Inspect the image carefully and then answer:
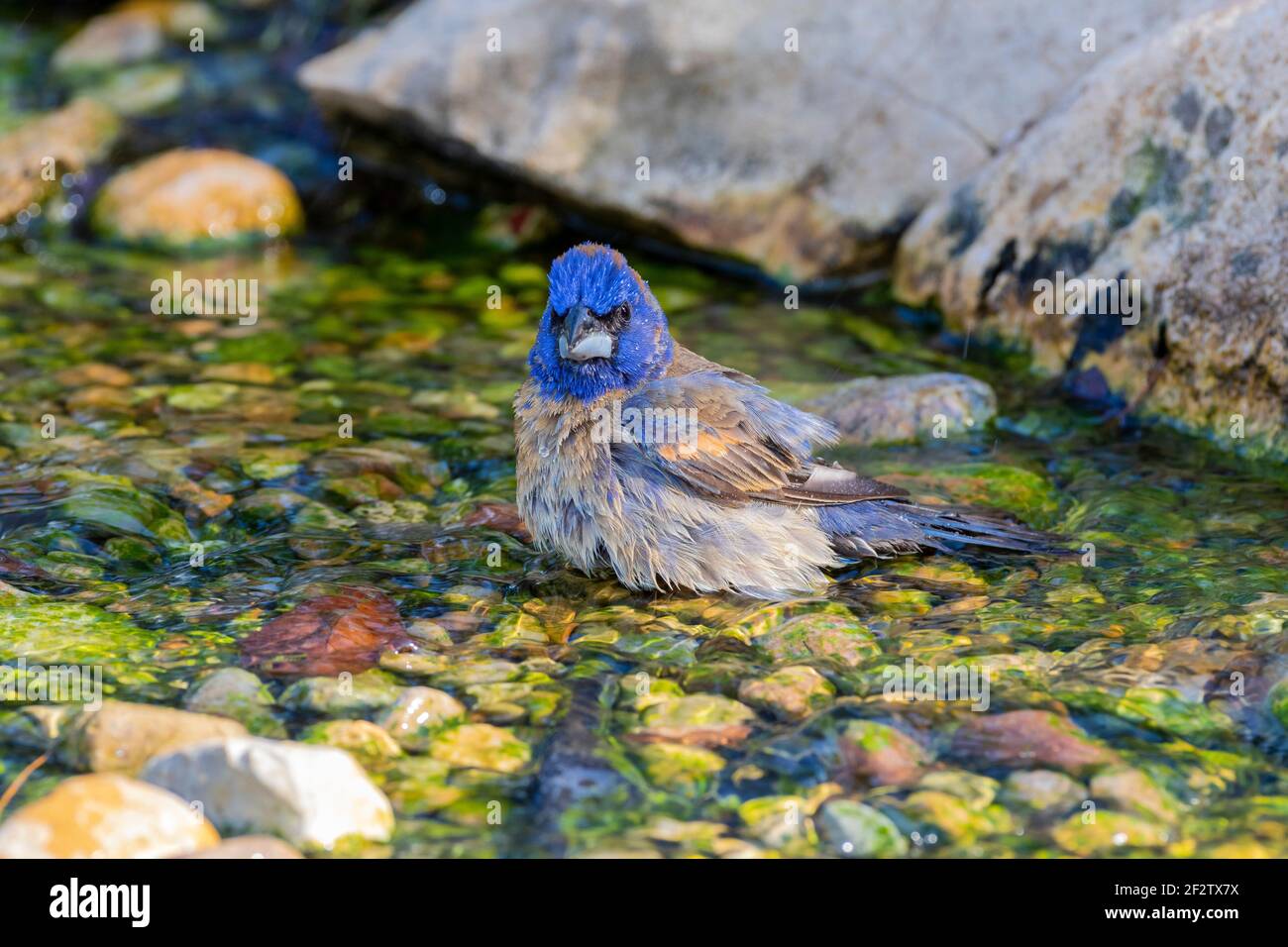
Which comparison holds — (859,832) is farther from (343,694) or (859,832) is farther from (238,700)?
(238,700)

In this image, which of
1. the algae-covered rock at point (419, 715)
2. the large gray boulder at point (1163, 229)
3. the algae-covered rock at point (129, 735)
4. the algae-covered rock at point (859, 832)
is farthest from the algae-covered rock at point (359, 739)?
the large gray boulder at point (1163, 229)

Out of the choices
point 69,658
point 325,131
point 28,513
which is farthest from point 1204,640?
point 325,131

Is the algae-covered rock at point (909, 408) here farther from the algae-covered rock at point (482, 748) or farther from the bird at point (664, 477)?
the algae-covered rock at point (482, 748)

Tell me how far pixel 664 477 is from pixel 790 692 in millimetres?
955

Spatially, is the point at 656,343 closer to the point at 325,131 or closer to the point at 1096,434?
the point at 1096,434

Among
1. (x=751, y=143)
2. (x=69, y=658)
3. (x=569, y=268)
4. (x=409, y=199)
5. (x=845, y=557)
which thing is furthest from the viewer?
(x=409, y=199)

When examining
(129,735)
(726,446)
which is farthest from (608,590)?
(129,735)

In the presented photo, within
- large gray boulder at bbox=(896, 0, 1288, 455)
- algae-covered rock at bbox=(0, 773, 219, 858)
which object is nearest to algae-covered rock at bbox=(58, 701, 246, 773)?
algae-covered rock at bbox=(0, 773, 219, 858)

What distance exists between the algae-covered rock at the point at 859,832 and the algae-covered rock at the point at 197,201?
634 cm

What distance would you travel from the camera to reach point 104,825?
354 centimetres

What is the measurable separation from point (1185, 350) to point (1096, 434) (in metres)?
0.52

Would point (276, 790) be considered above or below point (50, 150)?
below

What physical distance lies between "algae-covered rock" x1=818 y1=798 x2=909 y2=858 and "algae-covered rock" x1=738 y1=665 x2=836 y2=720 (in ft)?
1.74

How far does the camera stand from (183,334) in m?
7.79
